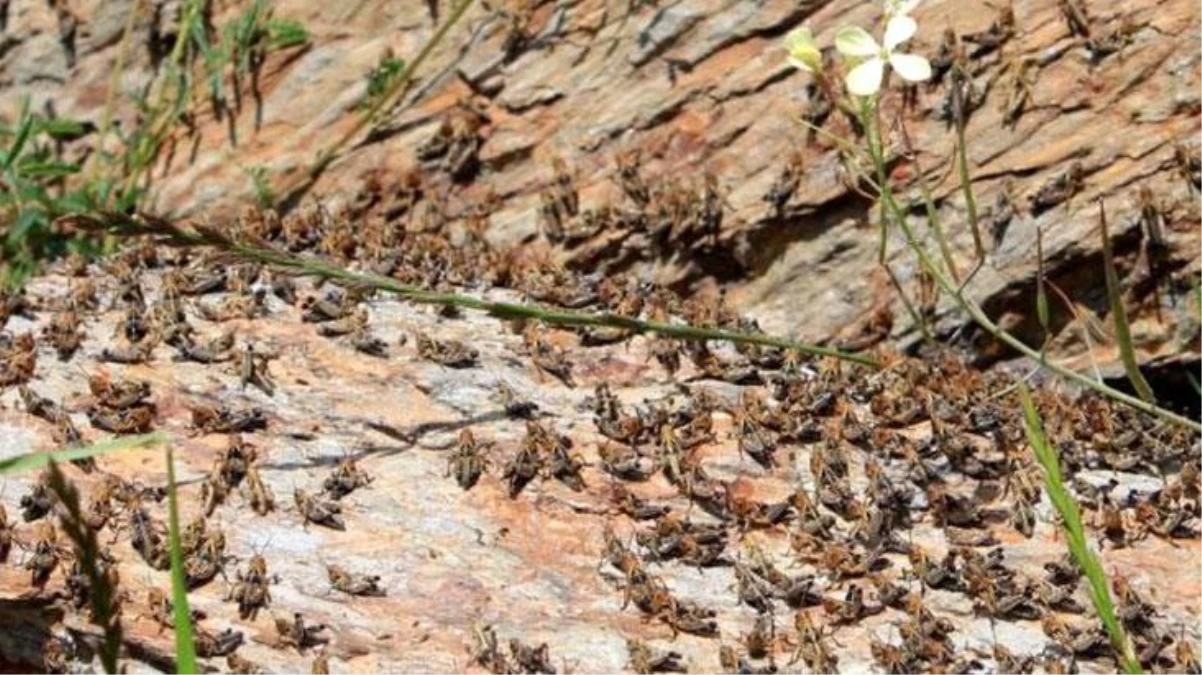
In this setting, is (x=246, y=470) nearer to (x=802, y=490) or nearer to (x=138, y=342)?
(x=138, y=342)

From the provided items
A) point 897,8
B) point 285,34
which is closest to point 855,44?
point 897,8

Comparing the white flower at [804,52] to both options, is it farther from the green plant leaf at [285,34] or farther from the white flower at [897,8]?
the green plant leaf at [285,34]

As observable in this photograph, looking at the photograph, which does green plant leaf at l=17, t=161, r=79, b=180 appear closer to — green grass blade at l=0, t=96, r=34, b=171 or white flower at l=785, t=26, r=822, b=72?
green grass blade at l=0, t=96, r=34, b=171

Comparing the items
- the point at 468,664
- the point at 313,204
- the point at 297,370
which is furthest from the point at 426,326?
the point at 468,664

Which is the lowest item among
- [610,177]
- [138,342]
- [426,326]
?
[138,342]

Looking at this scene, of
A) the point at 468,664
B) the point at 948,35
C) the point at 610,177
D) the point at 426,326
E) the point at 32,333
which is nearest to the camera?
the point at 468,664

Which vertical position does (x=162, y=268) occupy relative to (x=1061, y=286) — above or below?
below

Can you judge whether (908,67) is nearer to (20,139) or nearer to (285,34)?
(285,34)

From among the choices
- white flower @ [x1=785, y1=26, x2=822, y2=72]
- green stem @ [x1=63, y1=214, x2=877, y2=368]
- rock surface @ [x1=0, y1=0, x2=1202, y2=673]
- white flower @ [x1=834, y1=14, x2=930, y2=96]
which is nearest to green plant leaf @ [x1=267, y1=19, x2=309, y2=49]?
rock surface @ [x1=0, y1=0, x2=1202, y2=673]
